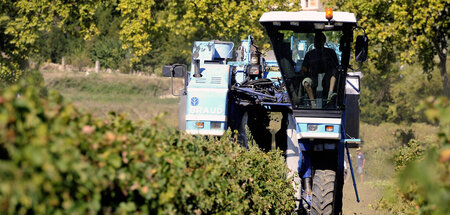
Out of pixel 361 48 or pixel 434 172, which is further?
pixel 361 48

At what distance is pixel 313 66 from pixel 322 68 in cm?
15

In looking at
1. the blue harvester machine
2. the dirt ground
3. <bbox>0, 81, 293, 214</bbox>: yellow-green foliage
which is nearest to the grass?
the dirt ground

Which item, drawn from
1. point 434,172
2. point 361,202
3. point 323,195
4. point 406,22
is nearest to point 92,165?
point 434,172

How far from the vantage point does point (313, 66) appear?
11.7 meters

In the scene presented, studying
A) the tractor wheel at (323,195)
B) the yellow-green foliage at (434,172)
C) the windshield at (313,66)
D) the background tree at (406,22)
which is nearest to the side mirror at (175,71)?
the windshield at (313,66)

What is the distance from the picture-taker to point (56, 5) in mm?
28797

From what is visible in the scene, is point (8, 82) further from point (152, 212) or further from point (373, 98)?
point (373, 98)

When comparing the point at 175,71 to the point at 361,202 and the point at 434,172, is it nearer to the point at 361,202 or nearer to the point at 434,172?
the point at 361,202

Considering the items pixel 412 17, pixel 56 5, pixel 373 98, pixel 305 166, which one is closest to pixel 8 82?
pixel 56 5

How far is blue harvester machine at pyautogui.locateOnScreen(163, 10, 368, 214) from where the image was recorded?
1152 centimetres

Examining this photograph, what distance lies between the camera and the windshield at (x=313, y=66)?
1168 centimetres

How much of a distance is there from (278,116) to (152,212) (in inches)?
370

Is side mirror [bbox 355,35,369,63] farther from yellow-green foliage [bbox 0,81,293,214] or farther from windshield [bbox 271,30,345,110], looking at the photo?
yellow-green foliage [bbox 0,81,293,214]

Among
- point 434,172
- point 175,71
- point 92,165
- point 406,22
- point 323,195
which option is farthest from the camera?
point 406,22
